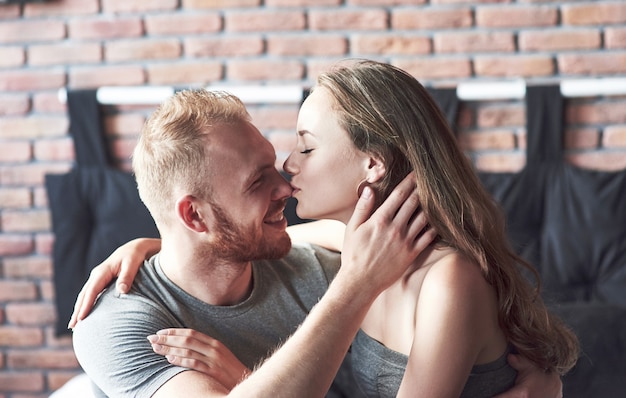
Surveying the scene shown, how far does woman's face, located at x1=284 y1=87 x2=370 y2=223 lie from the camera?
4.86 ft

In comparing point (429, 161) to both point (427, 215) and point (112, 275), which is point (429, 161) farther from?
point (112, 275)

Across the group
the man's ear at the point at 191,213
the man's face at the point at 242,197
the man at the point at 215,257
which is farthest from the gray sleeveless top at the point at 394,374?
the man's ear at the point at 191,213

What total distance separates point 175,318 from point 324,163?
435mm

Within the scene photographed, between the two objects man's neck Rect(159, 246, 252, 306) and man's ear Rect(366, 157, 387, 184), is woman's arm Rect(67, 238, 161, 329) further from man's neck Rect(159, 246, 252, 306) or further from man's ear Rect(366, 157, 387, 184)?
man's ear Rect(366, 157, 387, 184)

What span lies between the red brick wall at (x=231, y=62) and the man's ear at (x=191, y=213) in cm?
98

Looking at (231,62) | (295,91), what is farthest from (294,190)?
(231,62)

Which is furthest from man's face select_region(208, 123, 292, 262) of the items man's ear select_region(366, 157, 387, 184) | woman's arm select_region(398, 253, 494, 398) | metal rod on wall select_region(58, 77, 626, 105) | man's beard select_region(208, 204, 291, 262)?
metal rod on wall select_region(58, 77, 626, 105)

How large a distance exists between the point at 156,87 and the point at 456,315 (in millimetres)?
1489

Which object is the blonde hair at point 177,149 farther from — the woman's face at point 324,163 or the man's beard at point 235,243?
the woman's face at point 324,163

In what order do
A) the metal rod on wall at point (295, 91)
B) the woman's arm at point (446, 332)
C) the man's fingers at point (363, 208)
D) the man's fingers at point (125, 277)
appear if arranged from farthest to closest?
the metal rod on wall at point (295, 91) < the man's fingers at point (125, 277) < the man's fingers at point (363, 208) < the woman's arm at point (446, 332)

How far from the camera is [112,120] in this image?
2629 millimetres

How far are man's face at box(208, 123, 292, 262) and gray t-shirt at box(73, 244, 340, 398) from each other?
13 cm

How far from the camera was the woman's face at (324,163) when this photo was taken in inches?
58.4

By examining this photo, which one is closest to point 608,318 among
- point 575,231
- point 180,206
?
point 575,231
